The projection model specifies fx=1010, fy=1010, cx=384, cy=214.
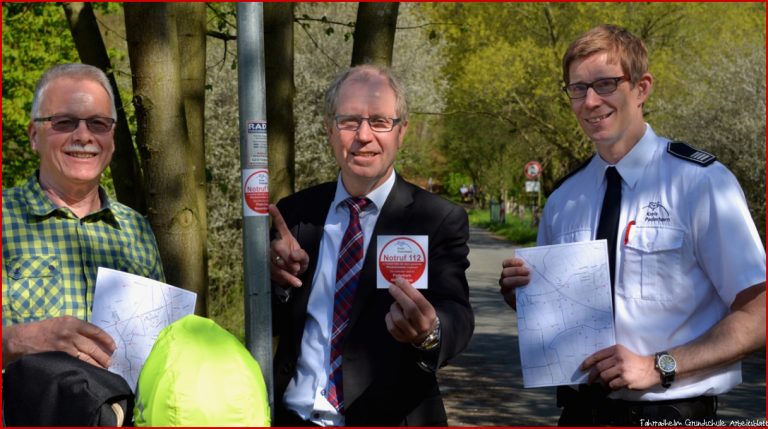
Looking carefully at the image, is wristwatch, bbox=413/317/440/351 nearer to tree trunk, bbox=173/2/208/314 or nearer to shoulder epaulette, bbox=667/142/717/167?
shoulder epaulette, bbox=667/142/717/167

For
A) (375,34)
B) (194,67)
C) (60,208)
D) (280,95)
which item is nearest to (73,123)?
(60,208)

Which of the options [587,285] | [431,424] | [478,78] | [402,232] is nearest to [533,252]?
[587,285]

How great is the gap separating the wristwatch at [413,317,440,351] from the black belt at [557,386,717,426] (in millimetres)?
586

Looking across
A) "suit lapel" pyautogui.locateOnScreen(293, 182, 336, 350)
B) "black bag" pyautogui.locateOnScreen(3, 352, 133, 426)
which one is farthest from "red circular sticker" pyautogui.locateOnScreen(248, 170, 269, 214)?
"black bag" pyautogui.locateOnScreen(3, 352, 133, 426)

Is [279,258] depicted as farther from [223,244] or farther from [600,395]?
[223,244]

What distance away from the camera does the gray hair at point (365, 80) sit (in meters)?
3.28

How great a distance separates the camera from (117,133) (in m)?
7.85

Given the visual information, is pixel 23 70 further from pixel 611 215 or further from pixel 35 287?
pixel 611 215

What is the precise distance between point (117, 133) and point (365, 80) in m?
5.00

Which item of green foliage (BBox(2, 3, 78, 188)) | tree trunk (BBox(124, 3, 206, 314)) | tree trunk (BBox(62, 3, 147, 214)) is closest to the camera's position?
tree trunk (BBox(124, 3, 206, 314))

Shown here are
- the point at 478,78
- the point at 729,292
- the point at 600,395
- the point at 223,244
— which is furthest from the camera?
the point at 478,78

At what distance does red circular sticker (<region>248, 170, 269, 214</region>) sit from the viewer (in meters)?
3.21

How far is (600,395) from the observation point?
10.6 feet

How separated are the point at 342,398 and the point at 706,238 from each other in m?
1.23
